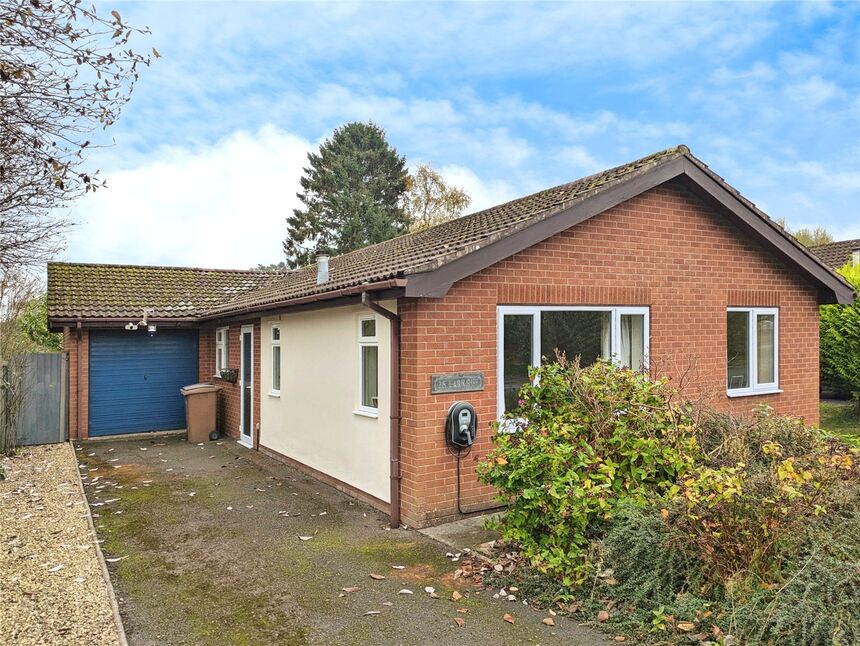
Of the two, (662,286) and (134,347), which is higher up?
(662,286)

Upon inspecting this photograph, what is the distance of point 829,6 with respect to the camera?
9.57 metres

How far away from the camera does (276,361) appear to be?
11.5 m

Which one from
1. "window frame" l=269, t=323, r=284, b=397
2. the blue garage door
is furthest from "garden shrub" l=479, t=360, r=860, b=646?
the blue garage door

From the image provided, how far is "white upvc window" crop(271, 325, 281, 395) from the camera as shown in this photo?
11.3 meters

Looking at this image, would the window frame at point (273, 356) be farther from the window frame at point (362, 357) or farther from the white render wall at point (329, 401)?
the window frame at point (362, 357)

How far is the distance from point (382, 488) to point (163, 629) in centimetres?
331

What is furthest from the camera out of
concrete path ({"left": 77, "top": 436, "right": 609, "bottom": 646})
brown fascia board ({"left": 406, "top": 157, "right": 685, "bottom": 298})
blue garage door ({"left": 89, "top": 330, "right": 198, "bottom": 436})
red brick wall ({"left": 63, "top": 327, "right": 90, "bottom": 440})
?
blue garage door ({"left": 89, "top": 330, "right": 198, "bottom": 436})

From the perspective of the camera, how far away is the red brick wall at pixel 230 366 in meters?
12.2

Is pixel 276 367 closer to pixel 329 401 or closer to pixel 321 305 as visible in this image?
pixel 329 401

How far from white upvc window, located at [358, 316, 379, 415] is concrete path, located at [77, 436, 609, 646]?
1.36 m

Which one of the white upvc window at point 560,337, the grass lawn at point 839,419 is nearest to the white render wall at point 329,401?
the white upvc window at point 560,337

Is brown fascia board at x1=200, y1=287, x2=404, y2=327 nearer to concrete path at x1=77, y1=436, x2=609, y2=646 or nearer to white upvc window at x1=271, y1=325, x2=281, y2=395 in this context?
white upvc window at x1=271, y1=325, x2=281, y2=395

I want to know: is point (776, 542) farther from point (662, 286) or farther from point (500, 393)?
point (662, 286)

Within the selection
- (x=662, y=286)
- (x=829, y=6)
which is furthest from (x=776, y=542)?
(x=829, y=6)
